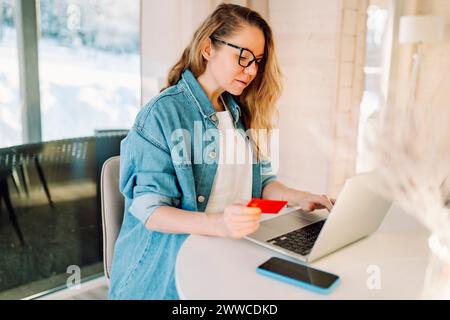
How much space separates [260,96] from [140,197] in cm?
56

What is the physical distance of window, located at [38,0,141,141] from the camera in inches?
82.4

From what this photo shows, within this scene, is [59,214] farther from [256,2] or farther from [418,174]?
[256,2]

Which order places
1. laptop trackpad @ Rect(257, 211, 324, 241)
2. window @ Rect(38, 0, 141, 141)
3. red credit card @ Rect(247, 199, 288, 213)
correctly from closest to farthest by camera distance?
red credit card @ Rect(247, 199, 288, 213) < laptop trackpad @ Rect(257, 211, 324, 241) < window @ Rect(38, 0, 141, 141)

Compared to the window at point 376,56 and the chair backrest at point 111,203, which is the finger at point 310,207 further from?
the window at point 376,56

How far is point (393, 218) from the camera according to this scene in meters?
1.20

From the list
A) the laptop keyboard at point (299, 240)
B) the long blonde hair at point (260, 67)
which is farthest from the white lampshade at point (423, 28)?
the laptop keyboard at point (299, 240)

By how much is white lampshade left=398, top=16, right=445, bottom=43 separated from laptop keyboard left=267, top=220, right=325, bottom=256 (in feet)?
8.85

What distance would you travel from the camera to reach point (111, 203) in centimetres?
123

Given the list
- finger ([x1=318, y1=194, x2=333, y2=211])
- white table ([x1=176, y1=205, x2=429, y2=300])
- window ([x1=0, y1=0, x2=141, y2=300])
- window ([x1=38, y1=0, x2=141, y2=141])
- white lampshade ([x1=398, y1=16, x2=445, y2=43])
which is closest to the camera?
white table ([x1=176, y1=205, x2=429, y2=300])

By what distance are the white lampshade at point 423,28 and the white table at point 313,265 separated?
2604 millimetres

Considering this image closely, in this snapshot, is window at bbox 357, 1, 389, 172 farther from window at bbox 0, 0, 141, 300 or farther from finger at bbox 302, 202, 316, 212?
finger at bbox 302, 202, 316, 212

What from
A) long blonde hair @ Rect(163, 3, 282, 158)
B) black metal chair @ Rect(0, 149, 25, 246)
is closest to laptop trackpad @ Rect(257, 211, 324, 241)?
long blonde hair @ Rect(163, 3, 282, 158)

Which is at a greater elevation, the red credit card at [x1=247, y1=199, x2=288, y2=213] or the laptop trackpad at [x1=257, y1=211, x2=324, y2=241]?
the red credit card at [x1=247, y1=199, x2=288, y2=213]
